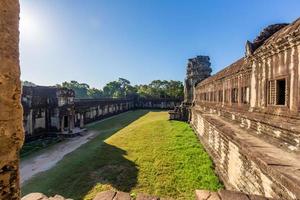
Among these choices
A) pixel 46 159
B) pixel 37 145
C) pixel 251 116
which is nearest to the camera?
pixel 251 116

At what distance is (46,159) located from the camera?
35.4 feet

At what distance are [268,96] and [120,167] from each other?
232 inches

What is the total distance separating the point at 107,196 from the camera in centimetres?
318

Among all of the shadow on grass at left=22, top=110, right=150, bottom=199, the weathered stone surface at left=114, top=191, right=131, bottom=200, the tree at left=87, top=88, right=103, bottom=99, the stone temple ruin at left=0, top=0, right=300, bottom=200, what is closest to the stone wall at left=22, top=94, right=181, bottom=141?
the stone temple ruin at left=0, top=0, right=300, bottom=200

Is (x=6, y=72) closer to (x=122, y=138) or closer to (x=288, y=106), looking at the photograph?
(x=288, y=106)

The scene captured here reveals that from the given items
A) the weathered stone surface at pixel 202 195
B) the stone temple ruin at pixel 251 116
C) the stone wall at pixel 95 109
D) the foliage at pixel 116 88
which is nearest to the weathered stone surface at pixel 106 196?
the stone temple ruin at pixel 251 116

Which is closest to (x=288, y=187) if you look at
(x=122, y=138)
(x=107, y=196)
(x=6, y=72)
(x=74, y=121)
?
(x=107, y=196)

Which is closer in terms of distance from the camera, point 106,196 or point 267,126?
point 106,196

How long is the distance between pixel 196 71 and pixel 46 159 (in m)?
20.7

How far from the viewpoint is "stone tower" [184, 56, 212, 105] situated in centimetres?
2717

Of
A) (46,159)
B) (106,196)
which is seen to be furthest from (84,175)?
(106,196)

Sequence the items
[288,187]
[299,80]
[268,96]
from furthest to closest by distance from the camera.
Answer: [268,96] → [299,80] → [288,187]

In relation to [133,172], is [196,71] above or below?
above

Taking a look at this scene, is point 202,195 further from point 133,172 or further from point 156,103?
point 156,103
